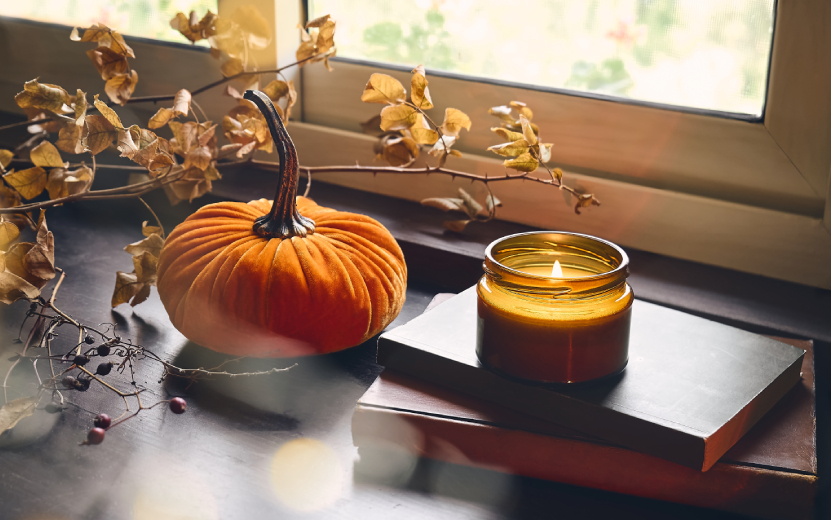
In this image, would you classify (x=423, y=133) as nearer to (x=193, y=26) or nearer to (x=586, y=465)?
(x=193, y=26)

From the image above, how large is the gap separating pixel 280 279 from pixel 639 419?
0.32 metres

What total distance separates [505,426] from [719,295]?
383mm

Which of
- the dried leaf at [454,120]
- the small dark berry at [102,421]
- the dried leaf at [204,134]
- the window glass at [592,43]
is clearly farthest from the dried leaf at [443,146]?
the small dark berry at [102,421]

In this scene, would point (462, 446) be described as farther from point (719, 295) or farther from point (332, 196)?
point (332, 196)

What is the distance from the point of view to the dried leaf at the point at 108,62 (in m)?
0.77

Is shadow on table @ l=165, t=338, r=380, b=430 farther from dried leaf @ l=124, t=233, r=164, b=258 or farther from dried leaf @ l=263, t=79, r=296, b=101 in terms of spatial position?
dried leaf @ l=263, t=79, r=296, b=101

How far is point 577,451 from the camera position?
1.63 ft

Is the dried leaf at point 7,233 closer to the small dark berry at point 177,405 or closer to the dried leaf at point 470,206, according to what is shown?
the small dark berry at point 177,405

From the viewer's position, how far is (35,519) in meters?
0.47

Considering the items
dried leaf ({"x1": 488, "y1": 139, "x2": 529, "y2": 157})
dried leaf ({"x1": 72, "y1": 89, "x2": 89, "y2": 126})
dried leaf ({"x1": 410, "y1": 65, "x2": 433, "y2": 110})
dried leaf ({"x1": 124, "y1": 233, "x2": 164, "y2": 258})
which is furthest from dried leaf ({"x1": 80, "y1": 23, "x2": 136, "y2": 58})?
dried leaf ({"x1": 488, "y1": 139, "x2": 529, "y2": 157})

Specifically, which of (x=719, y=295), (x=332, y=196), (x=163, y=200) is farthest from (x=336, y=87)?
(x=719, y=295)

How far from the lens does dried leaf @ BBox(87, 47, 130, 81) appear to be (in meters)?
0.77

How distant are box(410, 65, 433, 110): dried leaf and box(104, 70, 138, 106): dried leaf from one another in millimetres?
324

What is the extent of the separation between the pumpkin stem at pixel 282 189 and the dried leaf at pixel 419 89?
0.16 m
